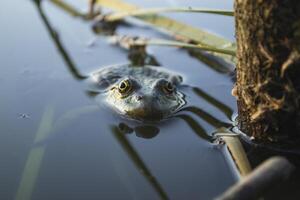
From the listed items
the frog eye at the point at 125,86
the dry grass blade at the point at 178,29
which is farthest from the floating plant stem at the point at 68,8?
the frog eye at the point at 125,86

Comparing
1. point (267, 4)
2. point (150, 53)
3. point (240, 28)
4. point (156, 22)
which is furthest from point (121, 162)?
point (156, 22)

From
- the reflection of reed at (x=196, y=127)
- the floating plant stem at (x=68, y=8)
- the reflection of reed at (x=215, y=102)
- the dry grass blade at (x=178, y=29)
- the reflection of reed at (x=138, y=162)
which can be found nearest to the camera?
the reflection of reed at (x=138, y=162)

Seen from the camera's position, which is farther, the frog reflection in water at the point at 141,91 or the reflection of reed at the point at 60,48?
the reflection of reed at the point at 60,48

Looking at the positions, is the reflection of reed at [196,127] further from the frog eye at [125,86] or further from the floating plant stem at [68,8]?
the floating plant stem at [68,8]

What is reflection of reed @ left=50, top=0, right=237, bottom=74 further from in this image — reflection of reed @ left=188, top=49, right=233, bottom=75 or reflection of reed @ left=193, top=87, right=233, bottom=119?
reflection of reed @ left=193, top=87, right=233, bottom=119

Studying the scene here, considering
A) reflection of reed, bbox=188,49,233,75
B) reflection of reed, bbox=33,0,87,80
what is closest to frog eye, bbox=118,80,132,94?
reflection of reed, bbox=33,0,87,80

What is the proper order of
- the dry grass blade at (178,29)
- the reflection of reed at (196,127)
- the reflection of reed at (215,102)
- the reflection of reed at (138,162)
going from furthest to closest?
the dry grass blade at (178,29) → the reflection of reed at (215,102) → the reflection of reed at (196,127) → the reflection of reed at (138,162)

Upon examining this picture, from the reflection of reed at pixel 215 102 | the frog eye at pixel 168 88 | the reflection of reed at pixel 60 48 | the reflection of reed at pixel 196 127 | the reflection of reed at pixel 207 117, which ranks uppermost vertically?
the reflection of reed at pixel 60 48
